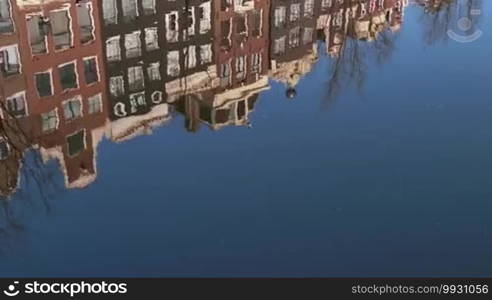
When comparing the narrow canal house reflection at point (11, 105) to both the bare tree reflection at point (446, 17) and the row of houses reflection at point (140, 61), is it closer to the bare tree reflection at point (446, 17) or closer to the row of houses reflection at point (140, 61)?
the row of houses reflection at point (140, 61)

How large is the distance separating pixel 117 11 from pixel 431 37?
8.44 meters

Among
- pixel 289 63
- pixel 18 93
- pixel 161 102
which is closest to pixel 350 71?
pixel 289 63

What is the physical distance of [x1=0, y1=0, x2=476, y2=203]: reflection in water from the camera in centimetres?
1128

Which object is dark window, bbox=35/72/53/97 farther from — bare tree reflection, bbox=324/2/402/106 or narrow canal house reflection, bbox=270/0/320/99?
bare tree reflection, bbox=324/2/402/106

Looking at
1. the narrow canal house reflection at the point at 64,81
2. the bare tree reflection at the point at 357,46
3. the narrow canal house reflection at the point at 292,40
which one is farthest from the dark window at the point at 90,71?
the bare tree reflection at the point at 357,46

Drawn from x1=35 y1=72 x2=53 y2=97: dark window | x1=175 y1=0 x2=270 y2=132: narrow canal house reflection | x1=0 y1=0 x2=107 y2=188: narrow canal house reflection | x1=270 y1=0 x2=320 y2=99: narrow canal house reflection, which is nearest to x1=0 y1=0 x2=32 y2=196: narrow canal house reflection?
x1=0 y1=0 x2=107 y2=188: narrow canal house reflection

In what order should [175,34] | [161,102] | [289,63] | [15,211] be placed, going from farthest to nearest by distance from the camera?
1. [175,34]
2. [289,63]
3. [161,102]
4. [15,211]

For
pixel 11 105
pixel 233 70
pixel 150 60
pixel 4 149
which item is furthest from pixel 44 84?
pixel 233 70

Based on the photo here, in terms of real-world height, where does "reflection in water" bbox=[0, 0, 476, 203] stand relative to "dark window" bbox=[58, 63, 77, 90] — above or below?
above

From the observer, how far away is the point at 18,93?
43.8 feet

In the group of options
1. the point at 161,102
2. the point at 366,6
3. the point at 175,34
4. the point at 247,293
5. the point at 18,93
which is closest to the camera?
the point at 247,293

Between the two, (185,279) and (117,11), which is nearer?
(185,279)

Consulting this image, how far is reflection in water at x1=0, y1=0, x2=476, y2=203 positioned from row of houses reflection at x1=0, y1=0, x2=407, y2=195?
33 mm

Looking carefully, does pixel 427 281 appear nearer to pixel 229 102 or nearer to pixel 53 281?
pixel 53 281
